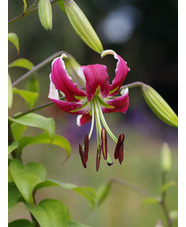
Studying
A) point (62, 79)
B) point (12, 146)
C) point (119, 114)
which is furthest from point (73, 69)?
point (119, 114)

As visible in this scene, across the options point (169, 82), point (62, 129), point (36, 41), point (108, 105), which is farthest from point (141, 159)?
point (169, 82)

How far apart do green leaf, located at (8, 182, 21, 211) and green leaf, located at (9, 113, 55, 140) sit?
3.7 inches

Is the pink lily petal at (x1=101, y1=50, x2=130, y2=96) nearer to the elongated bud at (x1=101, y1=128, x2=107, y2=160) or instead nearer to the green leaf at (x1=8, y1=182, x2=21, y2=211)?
the elongated bud at (x1=101, y1=128, x2=107, y2=160)

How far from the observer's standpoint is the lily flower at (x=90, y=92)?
0.51 m

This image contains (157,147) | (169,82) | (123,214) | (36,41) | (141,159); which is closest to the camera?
(123,214)

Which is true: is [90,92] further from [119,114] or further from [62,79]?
[119,114]

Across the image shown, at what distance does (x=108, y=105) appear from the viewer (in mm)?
580

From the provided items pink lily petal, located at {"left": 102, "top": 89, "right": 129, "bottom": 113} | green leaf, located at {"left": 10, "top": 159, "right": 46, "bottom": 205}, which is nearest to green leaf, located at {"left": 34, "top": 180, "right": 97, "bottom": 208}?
green leaf, located at {"left": 10, "top": 159, "right": 46, "bottom": 205}

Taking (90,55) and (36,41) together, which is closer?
(36,41)

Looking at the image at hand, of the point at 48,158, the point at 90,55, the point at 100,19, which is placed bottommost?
the point at 48,158
